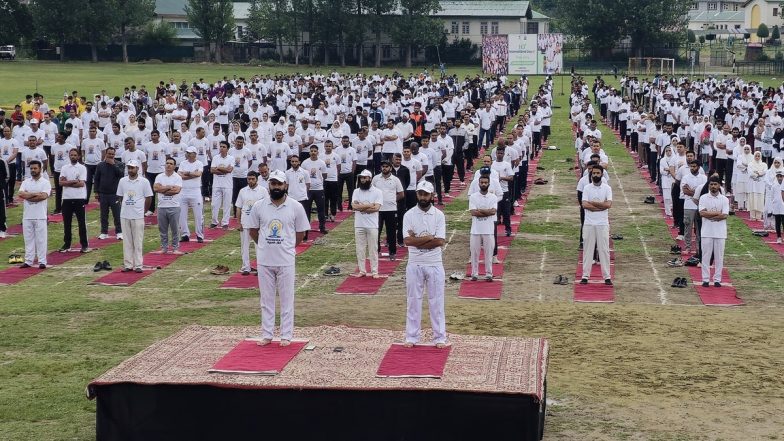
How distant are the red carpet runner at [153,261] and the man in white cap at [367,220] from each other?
12.2 feet

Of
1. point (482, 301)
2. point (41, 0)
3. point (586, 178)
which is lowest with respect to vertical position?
point (482, 301)

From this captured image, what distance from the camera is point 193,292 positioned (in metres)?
19.1

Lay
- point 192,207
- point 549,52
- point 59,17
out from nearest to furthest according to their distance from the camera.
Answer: point 192,207 < point 549,52 < point 59,17

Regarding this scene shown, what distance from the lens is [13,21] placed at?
101375mm

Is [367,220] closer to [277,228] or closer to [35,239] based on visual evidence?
[35,239]

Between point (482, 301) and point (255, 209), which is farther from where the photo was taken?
point (482, 301)

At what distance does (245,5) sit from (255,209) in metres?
117

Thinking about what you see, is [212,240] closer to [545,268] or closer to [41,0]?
[545,268]

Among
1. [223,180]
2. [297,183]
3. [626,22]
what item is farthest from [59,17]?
[297,183]

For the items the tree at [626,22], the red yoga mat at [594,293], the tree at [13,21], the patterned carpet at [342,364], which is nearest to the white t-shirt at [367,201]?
the red yoga mat at [594,293]

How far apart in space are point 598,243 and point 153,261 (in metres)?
8.13

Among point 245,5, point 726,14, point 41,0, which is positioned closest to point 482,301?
point 41,0

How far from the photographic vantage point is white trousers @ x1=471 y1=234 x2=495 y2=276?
2002 centimetres

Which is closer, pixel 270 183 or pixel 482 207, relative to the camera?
pixel 270 183
